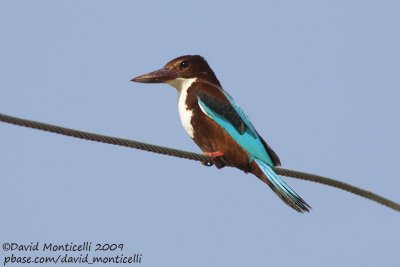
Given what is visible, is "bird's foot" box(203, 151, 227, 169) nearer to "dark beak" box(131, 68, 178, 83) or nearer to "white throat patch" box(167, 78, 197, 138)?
"white throat patch" box(167, 78, 197, 138)

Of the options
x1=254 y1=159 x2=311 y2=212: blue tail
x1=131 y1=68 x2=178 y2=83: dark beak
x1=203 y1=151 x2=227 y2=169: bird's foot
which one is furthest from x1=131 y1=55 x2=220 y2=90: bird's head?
x1=254 y1=159 x2=311 y2=212: blue tail

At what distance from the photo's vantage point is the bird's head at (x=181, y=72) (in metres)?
7.06

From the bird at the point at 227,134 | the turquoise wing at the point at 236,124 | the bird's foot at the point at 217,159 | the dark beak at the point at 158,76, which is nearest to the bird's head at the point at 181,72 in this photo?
the dark beak at the point at 158,76

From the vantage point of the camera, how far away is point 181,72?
23.2ft

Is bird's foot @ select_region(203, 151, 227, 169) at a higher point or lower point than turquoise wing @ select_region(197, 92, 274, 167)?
lower

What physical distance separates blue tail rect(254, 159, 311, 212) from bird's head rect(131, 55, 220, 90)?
1.26 metres

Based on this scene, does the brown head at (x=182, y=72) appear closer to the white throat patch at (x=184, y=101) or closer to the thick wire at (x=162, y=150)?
the white throat patch at (x=184, y=101)

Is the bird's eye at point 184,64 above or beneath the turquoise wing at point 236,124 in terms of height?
above

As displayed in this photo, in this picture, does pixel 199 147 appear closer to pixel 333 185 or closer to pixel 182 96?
pixel 182 96

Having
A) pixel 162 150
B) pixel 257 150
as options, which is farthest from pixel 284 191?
pixel 162 150

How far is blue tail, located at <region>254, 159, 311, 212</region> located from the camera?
5.97 meters

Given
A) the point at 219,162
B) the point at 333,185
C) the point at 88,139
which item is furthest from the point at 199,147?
the point at 88,139

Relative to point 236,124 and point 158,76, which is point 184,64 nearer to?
point 158,76

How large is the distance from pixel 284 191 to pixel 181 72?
1.67m
